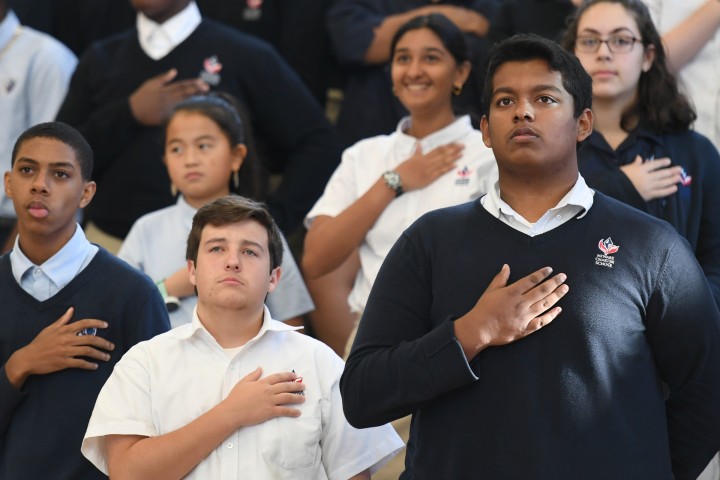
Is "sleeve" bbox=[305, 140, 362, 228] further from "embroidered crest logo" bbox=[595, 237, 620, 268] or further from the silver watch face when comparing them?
"embroidered crest logo" bbox=[595, 237, 620, 268]

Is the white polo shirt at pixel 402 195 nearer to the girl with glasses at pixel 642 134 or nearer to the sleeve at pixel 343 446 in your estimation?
the girl with glasses at pixel 642 134

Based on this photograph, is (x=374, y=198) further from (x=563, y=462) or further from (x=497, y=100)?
(x=563, y=462)

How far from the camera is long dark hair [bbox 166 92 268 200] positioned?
4.31 m

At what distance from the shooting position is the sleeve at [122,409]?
9.39 feet

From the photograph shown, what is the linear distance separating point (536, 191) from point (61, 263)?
1.33 m

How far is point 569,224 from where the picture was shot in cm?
265

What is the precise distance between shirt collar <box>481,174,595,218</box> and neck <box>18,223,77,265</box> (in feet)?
4.11

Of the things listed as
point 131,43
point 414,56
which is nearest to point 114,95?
point 131,43

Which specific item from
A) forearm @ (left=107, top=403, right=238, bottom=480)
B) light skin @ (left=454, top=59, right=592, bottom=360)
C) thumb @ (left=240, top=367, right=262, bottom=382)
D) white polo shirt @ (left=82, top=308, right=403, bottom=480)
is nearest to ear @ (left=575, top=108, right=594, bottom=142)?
light skin @ (left=454, top=59, right=592, bottom=360)

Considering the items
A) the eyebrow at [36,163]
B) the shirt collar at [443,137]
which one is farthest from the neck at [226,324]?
the shirt collar at [443,137]

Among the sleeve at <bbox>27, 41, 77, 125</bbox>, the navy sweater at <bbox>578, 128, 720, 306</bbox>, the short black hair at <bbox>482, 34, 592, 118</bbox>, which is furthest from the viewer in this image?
the sleeve at <bbox>27, 41, 77, 125</bbox>

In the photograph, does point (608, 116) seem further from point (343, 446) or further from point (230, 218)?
point (343, 446)

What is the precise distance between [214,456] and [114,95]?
8.00 feet

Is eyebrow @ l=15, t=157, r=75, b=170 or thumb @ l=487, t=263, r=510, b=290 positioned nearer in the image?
thumb @ l=487, t=263, r=510, b=290
